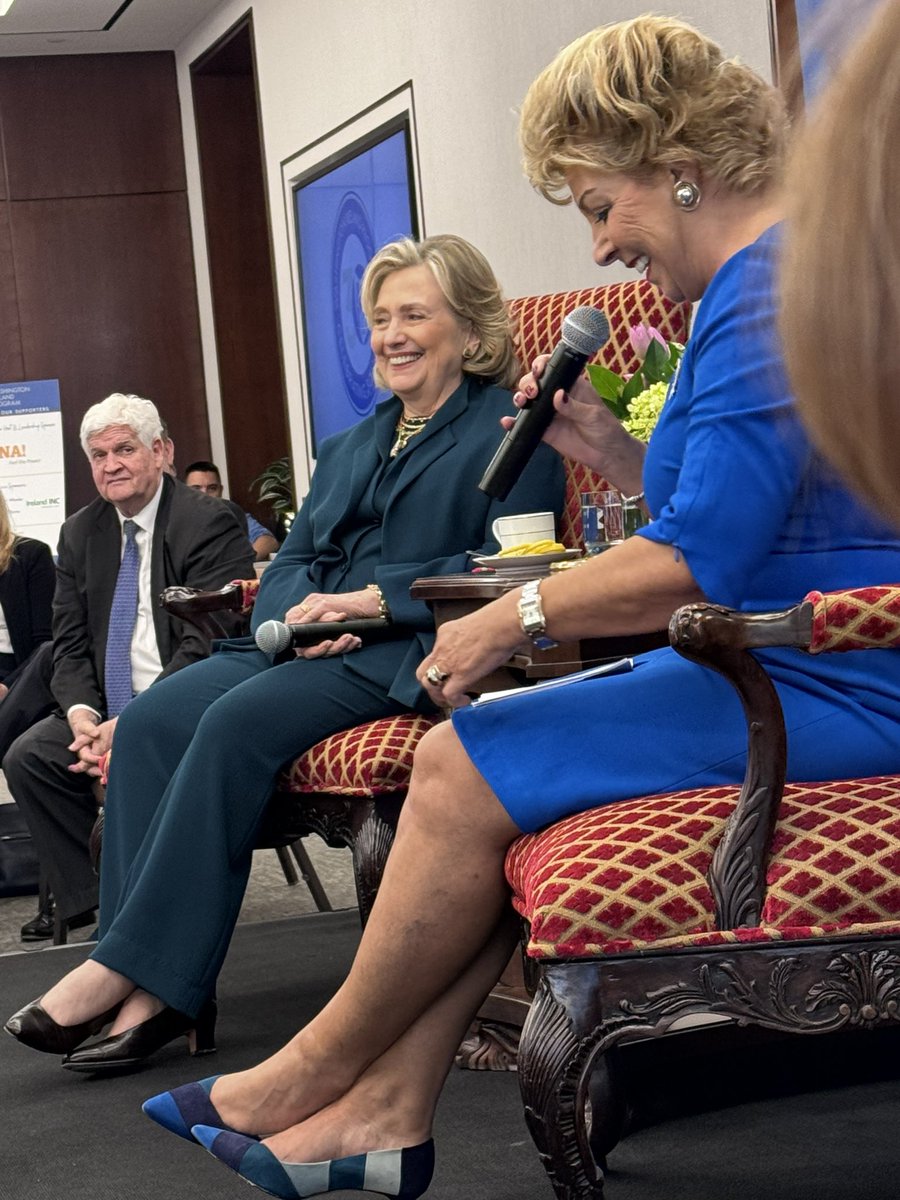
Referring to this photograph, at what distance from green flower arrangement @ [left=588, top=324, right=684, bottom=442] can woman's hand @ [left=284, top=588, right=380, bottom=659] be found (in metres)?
0.66

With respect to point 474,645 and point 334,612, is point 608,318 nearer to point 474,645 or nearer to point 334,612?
point 334,612

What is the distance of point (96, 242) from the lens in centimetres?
1000

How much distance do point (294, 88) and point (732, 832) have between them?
6905 mm

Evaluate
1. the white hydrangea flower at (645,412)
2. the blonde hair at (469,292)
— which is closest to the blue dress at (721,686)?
the white hydrangea flower at (645,412)

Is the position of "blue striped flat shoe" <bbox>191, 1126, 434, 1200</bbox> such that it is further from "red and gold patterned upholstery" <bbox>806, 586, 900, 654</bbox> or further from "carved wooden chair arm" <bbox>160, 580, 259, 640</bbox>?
"carved wooden chair arm" <bbox>160, 580, 259, 640</bbox>

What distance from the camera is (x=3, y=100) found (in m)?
9.73

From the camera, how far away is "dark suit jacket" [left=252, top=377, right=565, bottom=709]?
9.95ft

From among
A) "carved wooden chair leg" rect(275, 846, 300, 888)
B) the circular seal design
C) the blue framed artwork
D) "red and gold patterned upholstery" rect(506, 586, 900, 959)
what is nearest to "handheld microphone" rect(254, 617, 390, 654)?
"red and gold patterned upholstery" rect(506, 586, 900, 959)

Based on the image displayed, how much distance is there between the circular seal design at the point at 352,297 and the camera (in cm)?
712

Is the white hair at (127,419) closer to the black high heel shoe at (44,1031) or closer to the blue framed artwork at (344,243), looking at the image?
the black high heel shoe at (44,1031)

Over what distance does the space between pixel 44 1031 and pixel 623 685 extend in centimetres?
143

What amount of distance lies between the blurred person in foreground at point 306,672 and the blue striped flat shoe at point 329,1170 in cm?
92

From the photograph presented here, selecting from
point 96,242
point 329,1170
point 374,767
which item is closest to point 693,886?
point 329,1170

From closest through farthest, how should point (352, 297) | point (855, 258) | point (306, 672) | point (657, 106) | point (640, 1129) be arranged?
point (855, 258), point (657, 106), point (640, 1129), point (306, 672), point (352, 297)
